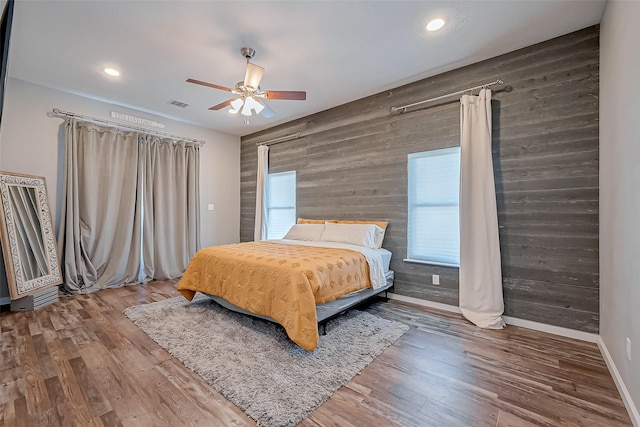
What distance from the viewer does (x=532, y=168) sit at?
2.58 meters

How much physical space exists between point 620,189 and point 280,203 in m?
4.29

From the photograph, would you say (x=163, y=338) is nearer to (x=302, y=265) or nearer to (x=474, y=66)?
(x=302, y=265)

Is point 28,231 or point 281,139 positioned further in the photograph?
point 281,139

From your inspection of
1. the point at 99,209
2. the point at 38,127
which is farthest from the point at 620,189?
the point at 38,127

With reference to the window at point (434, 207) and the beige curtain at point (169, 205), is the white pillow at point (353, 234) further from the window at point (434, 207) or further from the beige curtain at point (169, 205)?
the beige curtain at point (169, 205)

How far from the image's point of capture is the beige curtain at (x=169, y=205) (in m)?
4.29

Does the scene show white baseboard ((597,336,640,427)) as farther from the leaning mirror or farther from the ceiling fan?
the leaning mirror

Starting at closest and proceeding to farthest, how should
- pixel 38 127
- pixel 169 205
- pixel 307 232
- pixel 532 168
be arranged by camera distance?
pixel 532 168
pixel 38 127
pixel 307 232
pixel 169 205

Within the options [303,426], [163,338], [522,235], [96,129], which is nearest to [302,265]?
[303,426]

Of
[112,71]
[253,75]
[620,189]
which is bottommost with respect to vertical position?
[620,189]

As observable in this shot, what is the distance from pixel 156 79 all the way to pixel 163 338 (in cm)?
296

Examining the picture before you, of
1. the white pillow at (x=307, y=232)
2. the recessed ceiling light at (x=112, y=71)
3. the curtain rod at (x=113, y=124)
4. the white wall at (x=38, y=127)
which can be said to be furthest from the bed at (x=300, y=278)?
the curtain rod at (x=113, y=124)

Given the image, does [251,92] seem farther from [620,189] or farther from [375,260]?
[620,189]

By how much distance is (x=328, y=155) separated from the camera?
423 centimetres
